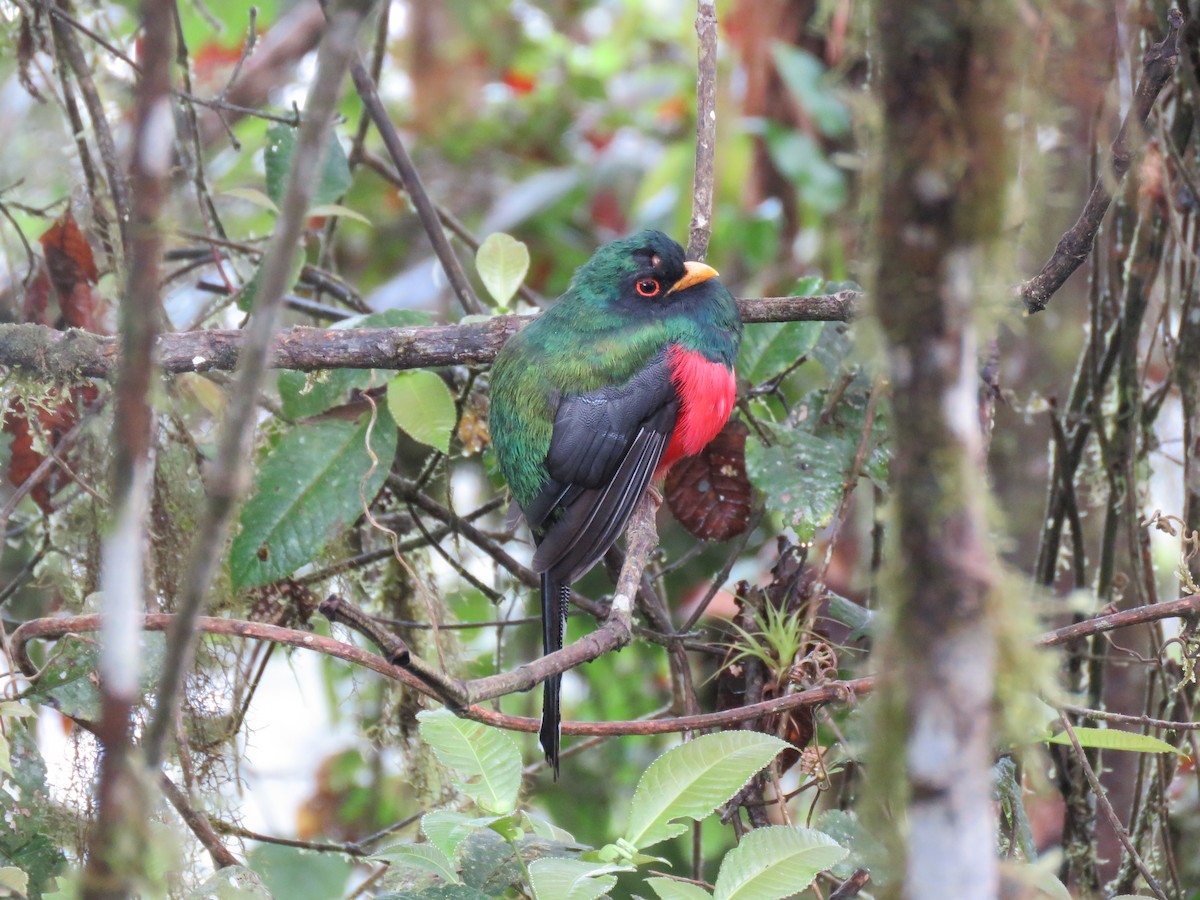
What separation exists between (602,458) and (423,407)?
1.71 feet

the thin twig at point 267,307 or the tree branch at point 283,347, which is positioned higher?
the tree branch at point 283,347

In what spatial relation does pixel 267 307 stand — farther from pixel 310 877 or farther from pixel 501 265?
pixel 310 877

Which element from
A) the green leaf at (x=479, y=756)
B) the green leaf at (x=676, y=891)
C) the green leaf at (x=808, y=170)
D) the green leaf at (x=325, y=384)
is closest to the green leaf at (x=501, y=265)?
the green leaf at (x=325, y=384)

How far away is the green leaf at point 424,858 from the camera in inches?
67.1

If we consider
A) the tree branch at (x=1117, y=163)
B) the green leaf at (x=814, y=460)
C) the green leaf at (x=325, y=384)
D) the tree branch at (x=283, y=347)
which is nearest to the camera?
the tree branch at (x=1117, y=163)

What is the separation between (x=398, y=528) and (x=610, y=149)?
12.7 ft

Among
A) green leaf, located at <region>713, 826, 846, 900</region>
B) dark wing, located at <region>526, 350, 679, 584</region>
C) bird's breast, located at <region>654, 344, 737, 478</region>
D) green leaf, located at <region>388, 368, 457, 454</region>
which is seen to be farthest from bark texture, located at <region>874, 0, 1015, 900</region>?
bird's breast, located at <region>654, 344, 737, 478</region>

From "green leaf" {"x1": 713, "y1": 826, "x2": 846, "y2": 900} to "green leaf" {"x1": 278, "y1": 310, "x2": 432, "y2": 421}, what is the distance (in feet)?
4.90

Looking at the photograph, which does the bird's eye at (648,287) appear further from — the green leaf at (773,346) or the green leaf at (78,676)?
the green leaf at (78,676)

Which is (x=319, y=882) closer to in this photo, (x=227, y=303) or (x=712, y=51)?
(x=227, y=303)

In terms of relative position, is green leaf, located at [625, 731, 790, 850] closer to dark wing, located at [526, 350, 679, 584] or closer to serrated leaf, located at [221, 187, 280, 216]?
dark wing, located at [526, 350, 679, 584]

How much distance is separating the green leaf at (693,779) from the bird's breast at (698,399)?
1252 millimetres

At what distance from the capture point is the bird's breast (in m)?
2.89

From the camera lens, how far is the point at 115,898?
3.09 ft
